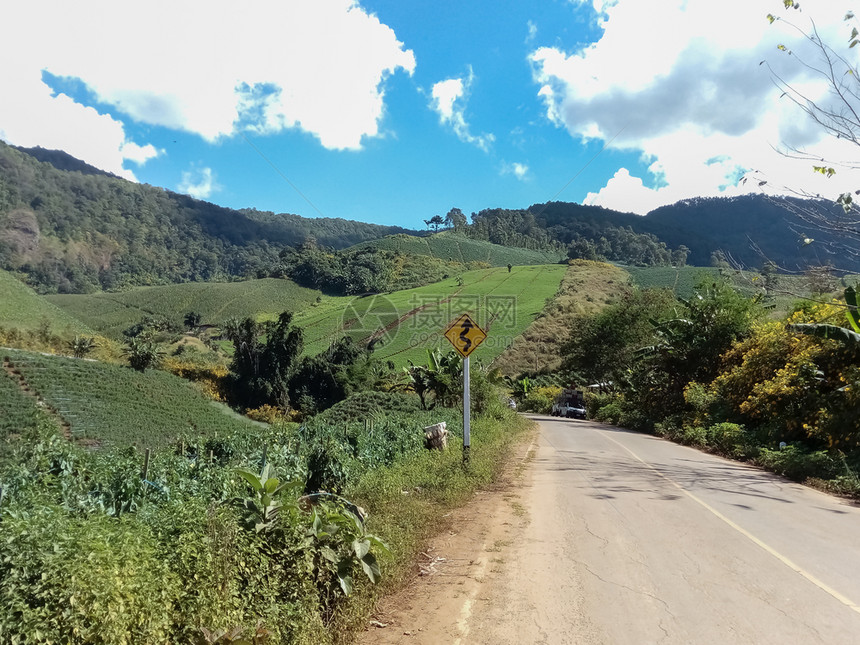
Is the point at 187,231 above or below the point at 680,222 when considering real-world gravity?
below

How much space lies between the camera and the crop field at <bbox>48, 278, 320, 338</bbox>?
9894 centimetres

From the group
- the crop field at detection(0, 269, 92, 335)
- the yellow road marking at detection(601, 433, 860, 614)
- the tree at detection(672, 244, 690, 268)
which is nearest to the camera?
the yellow road marking at detection(601, 433, 860, 614)

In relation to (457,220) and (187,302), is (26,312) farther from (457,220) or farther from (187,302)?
(457,220)

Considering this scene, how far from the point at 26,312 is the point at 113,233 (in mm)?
81643

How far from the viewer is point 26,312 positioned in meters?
73.1

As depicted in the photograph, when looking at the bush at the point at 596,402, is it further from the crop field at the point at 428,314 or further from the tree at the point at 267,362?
the tree at the point at 267,362

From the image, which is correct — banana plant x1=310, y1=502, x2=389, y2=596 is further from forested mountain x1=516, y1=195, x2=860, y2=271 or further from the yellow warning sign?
forested mountain x1=516, y1=195, x2=860, y2=271

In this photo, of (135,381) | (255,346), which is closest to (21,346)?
(135,381)

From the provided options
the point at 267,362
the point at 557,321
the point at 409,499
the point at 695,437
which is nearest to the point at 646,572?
the point at 409,499

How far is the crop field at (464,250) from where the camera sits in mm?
131625

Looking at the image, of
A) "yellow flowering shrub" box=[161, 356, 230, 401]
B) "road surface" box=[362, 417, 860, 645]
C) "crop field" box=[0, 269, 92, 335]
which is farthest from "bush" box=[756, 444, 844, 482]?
"crop field" box=[0, 269, 92, 335]

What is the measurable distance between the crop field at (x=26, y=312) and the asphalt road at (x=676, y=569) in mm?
78346

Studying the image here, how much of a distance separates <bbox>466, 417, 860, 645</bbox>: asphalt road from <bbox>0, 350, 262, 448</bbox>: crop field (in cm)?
4060

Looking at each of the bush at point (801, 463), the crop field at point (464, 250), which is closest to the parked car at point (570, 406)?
the bush at point (801, 463)
